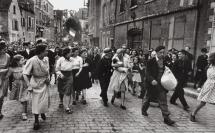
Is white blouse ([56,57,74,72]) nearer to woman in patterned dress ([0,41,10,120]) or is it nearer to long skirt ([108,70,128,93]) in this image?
woman in patterned dress ([0,41,10,120])

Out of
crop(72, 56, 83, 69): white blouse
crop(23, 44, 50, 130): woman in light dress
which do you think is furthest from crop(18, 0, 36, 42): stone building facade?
crop(23, 44, 50, 130): woman in light dress

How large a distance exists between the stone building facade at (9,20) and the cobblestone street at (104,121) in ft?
88.8

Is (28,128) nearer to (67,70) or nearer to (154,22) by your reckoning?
(67,70)

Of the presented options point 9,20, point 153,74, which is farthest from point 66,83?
point 9,20

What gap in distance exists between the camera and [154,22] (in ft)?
45.4

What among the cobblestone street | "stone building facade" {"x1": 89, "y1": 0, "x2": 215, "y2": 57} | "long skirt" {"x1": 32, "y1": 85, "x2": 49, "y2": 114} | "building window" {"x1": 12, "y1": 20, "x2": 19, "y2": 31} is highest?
"building window" {"x1": 12, "y1": 20, "x2": 19, "y2": 31}

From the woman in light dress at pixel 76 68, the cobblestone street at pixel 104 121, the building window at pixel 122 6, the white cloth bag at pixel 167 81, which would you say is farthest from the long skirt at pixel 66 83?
the building window at pixel 122 6

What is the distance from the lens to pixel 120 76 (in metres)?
6.77

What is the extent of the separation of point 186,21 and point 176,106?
523 cm

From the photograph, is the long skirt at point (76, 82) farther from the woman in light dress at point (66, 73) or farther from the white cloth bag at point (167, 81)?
the white cloth bag at point (167, 81)

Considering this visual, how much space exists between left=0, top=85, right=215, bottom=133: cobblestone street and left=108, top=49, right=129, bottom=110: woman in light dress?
53 centimetres

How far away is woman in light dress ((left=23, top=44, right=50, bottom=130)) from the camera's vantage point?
4.80 metres

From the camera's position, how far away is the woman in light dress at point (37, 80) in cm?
480

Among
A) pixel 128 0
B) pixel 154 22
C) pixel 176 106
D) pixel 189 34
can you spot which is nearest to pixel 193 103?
pixel 176 106
